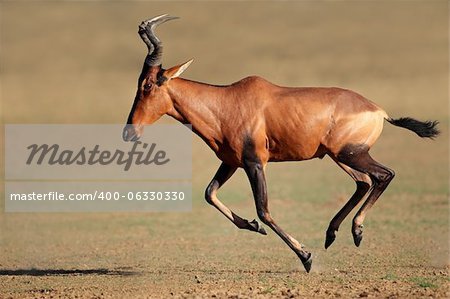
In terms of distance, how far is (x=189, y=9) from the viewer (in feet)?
210

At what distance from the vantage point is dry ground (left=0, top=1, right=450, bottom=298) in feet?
43.3

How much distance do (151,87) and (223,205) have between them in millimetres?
1806

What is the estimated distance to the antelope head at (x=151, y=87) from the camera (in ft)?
42.9

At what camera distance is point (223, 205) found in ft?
43.8

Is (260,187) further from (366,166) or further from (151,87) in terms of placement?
(151,87)

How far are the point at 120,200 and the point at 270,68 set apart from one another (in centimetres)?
2562

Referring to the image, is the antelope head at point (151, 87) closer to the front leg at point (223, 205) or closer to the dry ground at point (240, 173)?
the front leg at point (223, 205)

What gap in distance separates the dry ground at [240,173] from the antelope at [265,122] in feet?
4.13

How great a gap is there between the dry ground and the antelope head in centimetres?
204

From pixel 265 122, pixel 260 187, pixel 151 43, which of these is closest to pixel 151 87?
pixel 151 43

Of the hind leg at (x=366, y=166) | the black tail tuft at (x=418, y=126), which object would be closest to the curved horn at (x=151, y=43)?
the hind leg at (x=366, y=166)

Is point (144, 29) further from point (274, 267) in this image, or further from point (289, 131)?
point (274, 267)

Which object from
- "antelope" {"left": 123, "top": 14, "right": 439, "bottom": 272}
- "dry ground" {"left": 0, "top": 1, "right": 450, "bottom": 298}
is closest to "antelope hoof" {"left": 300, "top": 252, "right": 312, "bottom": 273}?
"antelope" {"left": 123, "top": 14, "right": 439, "bottom": 272}

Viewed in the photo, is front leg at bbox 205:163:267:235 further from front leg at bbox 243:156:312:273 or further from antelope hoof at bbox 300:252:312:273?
antelope hoof at bbox 300:252:312:273
